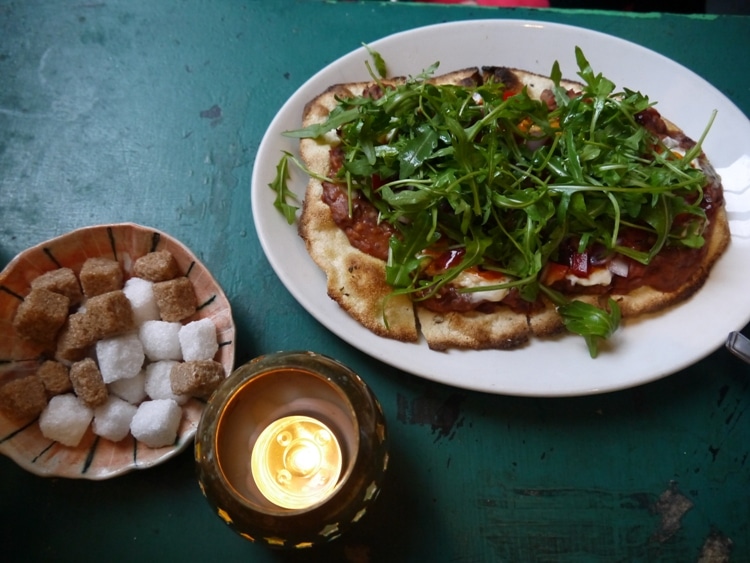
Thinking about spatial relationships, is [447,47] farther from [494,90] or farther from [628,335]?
[628,335]

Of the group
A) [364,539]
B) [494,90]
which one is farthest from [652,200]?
[364,539]

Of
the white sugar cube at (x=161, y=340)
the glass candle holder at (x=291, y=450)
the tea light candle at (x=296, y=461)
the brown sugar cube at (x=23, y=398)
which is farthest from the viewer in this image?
the white sugar cube at (x=161, y=340)

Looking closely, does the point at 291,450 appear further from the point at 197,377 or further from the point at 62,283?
the point at 62,283

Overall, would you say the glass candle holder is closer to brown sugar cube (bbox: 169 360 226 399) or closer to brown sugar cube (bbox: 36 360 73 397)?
brown sugar cube (bbox: 169 360 226 399)

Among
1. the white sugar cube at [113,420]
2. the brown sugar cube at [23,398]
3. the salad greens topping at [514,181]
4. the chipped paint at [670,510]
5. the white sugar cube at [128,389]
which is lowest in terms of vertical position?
the chipped paint at [670,510]

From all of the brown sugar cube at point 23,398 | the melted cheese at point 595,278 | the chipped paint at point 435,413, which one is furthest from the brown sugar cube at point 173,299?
the melted cheese at point 595,278

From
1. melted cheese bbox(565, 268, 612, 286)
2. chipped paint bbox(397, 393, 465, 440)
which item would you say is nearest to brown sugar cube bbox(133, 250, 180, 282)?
chipped paint bbox(397, 393, 465, 440)

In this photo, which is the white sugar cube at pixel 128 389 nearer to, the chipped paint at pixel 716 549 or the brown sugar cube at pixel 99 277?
the brown sugar cube at pixel 99 277

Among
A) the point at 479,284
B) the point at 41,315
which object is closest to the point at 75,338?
the point at 41,315
